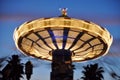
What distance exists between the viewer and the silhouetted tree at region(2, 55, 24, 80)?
172 ft

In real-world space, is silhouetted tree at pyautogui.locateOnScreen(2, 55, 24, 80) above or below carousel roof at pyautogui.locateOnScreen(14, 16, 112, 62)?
below

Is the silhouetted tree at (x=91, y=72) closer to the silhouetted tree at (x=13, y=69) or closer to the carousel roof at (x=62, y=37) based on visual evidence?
the carousel roof at (x=62, y=37)

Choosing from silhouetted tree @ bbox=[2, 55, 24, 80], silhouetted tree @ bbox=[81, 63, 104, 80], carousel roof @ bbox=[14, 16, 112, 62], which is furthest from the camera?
silhouetted tree @ bbox=[81, 63, 104, 80]

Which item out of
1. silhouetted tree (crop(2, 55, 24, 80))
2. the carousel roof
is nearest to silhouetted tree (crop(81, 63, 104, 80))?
the carousel roof

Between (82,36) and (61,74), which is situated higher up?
(82,36)

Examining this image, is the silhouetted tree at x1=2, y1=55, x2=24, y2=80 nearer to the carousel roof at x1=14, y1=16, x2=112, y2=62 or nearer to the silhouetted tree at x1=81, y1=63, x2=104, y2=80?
the carousel roof at x1=14, y1=16, x2=112, y2=62

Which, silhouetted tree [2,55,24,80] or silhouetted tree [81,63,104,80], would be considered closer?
silhouetted tree [2,55,24,80]

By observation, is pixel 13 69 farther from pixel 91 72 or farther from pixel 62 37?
pixel 91 72

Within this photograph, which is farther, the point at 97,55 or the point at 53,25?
the point at 97,55

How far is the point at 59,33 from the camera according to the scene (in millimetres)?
51844

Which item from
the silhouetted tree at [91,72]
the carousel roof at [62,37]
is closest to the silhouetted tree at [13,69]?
the carousel roof at [62,37]

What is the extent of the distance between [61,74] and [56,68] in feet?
3.54

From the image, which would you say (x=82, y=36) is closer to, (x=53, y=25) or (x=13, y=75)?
(x=53, y=25)

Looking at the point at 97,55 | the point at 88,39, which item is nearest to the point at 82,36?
the point at 88,39
